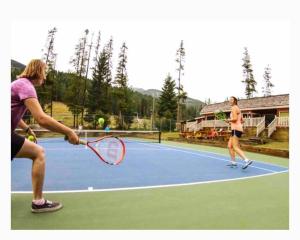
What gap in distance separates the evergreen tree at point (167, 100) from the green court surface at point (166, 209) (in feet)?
131

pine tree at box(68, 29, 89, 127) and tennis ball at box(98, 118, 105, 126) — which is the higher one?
pine tree at box(68, 29, 89, 127)

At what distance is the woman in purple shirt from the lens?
3.00 metres

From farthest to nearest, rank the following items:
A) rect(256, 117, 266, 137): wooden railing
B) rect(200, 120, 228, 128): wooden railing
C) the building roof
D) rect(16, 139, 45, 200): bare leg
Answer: rect(200, 120, 228, 128): wooden railing, the building roof, rect(256, 117, 266, 137): wooden railing, rect(16, 139, 45, 200): bare leg

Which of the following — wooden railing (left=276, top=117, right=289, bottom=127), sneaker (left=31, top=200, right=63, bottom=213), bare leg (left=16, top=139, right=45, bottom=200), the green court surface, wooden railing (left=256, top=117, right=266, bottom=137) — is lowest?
the green court surface

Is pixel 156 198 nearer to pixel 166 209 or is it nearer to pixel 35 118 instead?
pixel 166 209

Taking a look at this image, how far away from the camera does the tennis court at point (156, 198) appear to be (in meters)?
3.05

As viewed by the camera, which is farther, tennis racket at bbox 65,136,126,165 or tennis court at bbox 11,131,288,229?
tennis racket at bbox 65,136,126,165

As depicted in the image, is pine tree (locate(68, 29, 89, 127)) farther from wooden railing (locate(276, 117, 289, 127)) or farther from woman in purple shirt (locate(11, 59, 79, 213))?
woman in purple shirt (locate(11, 59, 79, 213))

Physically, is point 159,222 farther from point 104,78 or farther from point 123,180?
point 104,78

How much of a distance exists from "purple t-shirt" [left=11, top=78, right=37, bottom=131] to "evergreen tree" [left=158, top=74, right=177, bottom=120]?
135 ft

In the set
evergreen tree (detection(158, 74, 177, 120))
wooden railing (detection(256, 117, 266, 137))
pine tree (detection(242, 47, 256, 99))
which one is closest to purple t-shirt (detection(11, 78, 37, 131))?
wooden railing (detection(256, 117, 266, 137))

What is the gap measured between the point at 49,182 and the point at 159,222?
2.54 meters

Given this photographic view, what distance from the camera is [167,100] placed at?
45.8 m

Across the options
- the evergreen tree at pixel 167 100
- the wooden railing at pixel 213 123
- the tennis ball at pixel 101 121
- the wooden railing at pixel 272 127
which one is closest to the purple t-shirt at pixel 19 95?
the wooden railing at pixel 272 127
